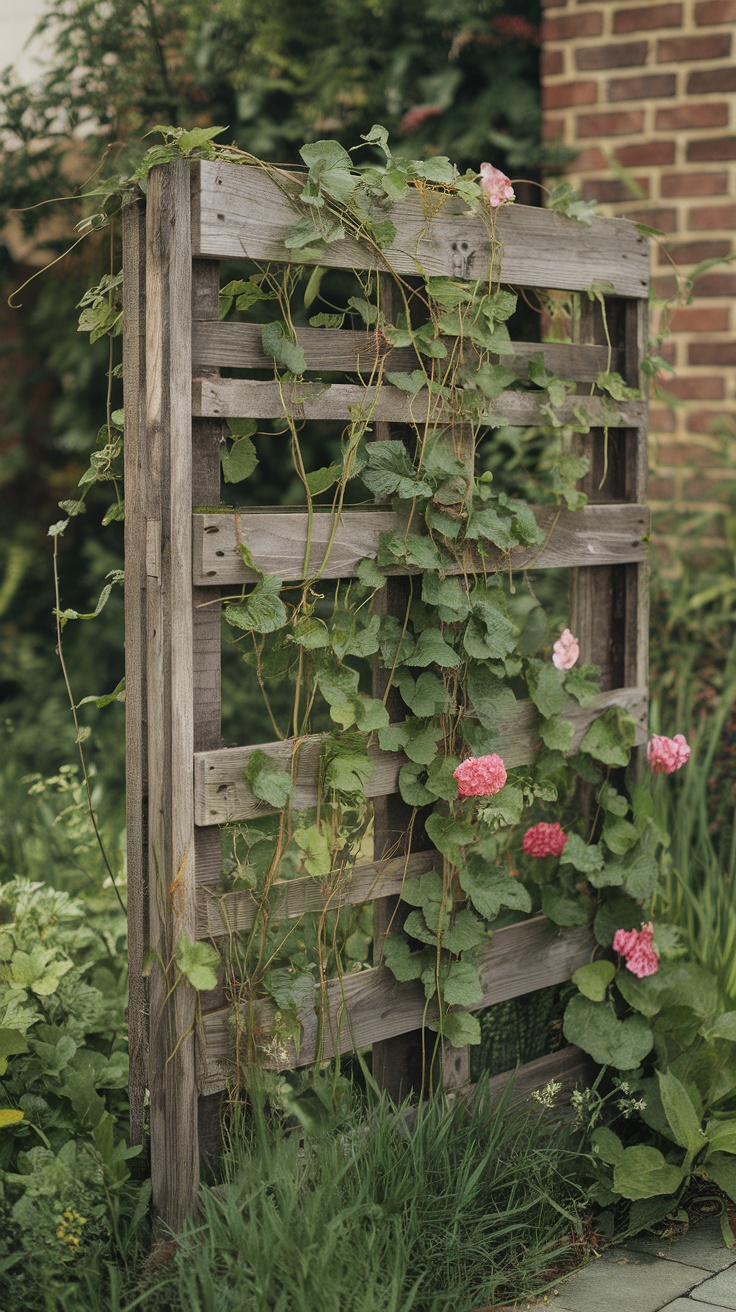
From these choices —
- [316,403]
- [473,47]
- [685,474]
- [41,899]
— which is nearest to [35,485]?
[473,47]

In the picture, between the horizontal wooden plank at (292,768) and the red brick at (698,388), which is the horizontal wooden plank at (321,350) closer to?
the horizontal wooden plank at (292,768)

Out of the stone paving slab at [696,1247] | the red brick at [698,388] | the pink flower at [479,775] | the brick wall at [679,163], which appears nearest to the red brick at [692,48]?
the brick wall at [679,163]

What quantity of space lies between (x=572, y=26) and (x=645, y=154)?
0.51m

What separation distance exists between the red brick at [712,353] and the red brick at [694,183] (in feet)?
Result: 1.50

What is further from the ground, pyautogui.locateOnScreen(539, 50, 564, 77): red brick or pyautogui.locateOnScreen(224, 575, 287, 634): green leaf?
pyautogui.locateOnScreen(539, 50, 564, 77): red brick

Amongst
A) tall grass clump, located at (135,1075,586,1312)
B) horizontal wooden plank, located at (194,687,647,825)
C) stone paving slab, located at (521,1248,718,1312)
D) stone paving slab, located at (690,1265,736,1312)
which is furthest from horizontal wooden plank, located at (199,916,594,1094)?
stone paving slab, located at (690,1265,736,1312)

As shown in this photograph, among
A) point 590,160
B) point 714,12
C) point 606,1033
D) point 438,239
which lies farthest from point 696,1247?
point 714,12

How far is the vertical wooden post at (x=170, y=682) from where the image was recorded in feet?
6.62

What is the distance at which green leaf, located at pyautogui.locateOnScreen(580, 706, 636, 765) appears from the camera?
9.06 feet

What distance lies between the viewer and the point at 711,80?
13.2 ft

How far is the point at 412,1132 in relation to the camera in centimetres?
239

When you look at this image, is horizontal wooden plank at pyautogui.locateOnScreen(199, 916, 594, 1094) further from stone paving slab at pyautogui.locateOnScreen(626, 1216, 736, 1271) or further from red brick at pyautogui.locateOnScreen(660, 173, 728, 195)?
red brick at pyautogui.locateOnScreen(660, 173, 728, 195)

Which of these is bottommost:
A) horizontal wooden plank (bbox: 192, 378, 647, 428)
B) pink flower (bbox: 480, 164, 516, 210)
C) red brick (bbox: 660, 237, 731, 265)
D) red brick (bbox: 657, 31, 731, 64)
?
horizontal wooden plank (bbox: 192, 378, 647, 428)

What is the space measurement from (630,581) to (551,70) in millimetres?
2260
